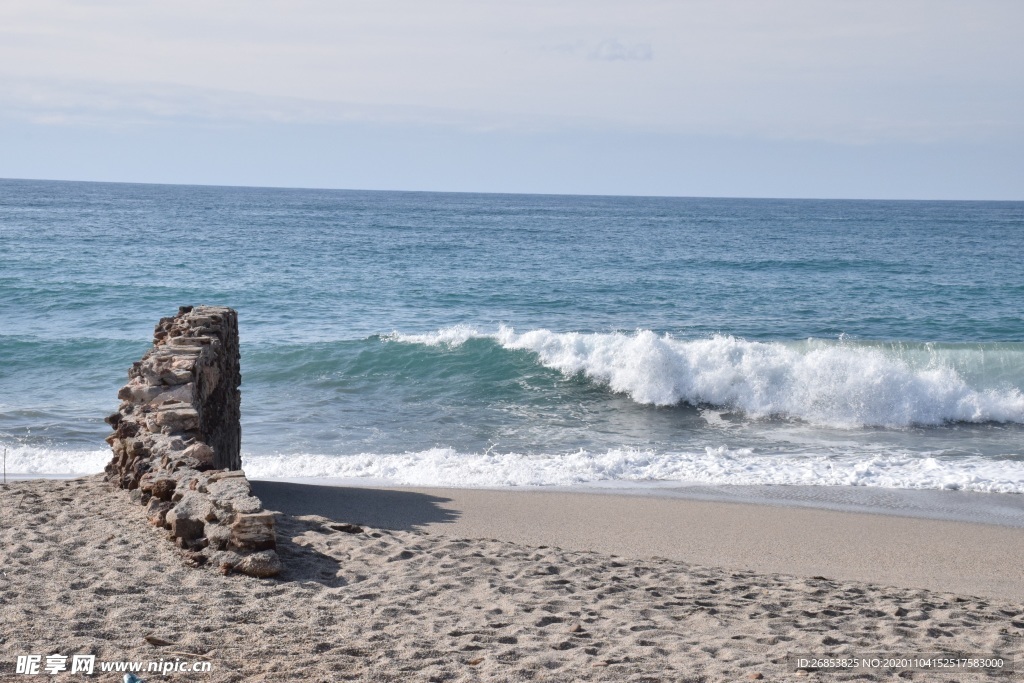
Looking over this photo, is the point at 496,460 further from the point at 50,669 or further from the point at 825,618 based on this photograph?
the point at 50,669

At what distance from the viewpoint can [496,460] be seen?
1172 cm

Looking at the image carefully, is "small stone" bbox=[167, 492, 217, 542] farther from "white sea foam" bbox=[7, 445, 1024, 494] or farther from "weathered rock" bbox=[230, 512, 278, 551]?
"white sea foam" bbox=[7, 445, 1024, 494]

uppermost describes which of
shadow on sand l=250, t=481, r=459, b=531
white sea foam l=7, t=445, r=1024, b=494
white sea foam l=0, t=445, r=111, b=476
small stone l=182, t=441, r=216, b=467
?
small stone l=182, t=441, r=216, b=467

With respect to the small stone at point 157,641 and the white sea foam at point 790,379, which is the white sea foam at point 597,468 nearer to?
the white sea foam at point 790,379

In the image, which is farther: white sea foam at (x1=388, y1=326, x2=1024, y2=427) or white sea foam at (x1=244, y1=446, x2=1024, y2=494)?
white sea foam at (x1=388, y1=326, x2=1024, y2=427)

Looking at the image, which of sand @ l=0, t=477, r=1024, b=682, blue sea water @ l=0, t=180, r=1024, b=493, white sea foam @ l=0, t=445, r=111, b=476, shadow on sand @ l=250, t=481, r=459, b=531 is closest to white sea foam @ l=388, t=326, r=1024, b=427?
blue sea water @ l=0, t=180, r=1024, b=493

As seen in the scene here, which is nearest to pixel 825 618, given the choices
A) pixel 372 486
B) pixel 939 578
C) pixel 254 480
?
pixel 939 578

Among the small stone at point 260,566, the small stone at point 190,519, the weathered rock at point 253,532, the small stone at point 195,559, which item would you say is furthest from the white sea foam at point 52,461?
the small stone at point 260,566

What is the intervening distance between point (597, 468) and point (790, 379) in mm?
6234

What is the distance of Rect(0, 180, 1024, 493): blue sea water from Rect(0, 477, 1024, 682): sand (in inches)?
97.3

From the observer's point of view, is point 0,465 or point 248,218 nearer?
point 0,465

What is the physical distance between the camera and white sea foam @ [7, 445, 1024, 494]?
35.7 ft

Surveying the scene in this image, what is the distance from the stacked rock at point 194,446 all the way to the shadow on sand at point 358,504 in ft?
2.21

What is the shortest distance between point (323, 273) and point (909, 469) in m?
21.6
